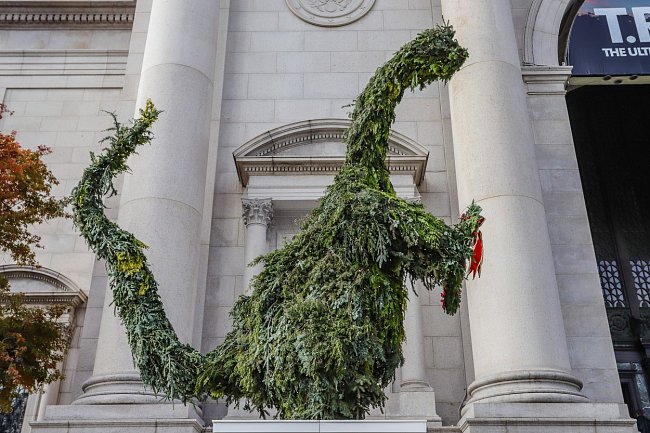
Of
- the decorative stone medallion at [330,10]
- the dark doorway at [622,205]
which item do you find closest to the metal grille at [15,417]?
the decorative stone medallion at [330,10]

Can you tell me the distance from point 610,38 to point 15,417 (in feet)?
57.9

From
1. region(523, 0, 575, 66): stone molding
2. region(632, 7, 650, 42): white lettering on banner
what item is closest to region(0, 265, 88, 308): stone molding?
region(523, 0, 575, 66): stone molding

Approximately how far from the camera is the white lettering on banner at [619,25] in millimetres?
16750

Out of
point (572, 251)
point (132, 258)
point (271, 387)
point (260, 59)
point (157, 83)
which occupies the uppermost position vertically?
point (260, 59)

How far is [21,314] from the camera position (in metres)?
13.7

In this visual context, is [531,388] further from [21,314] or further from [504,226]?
[21,314]

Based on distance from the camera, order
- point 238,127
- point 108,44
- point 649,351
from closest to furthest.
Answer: point 238,127 → point 649,351 → point 108,44

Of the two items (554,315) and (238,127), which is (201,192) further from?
(554,315)

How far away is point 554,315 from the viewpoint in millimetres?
11891

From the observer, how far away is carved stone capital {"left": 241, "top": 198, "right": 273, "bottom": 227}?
14930mm

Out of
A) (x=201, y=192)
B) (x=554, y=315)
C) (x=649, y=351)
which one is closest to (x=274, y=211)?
(x=201, y=192)

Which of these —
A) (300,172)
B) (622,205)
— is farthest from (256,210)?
(622,205)

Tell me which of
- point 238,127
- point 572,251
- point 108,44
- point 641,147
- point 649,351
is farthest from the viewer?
point 641,147

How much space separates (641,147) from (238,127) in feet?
45.8
